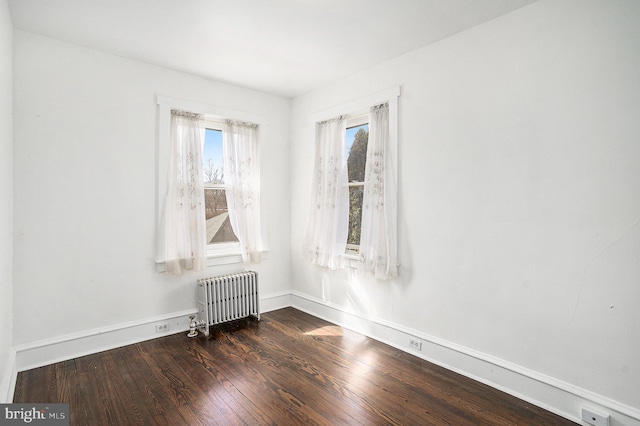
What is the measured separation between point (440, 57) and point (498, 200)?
1359 mm

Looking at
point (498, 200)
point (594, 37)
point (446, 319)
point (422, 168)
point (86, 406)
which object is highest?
point (594, 37)

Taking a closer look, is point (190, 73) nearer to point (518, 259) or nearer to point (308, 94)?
point (308, 94)

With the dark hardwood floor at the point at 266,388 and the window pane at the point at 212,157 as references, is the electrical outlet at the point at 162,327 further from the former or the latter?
the window pane at the point at 212,157

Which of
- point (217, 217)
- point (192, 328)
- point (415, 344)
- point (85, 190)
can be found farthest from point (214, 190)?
point (415, 344)

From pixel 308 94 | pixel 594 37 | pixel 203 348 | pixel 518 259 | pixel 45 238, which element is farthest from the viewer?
pixel 308 94

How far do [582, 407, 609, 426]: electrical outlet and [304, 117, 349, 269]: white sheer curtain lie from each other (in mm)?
2344

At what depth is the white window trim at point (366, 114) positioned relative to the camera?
3217mm

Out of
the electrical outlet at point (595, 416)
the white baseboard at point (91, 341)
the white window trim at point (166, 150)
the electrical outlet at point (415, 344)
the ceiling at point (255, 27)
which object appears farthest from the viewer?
the white window trim at point (166, 150)

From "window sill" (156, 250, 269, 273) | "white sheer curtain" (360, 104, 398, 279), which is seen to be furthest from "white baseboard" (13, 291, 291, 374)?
"white sheer curtain" (360, 104, 398, 279)

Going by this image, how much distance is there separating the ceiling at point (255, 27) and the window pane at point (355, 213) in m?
1.33

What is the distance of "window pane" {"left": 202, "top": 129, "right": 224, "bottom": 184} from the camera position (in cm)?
394

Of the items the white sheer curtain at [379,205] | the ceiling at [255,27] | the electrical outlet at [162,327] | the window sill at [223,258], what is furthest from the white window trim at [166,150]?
the white sheer curtain at [379,205]

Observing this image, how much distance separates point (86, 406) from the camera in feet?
7.43

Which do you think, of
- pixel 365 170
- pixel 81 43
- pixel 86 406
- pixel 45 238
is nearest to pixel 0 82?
pixel 81 43
